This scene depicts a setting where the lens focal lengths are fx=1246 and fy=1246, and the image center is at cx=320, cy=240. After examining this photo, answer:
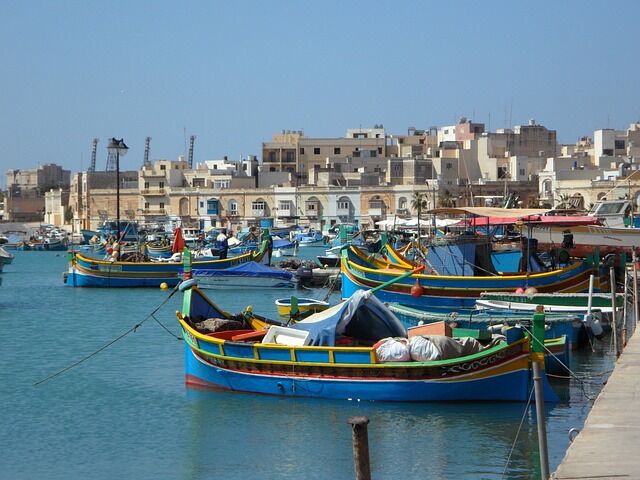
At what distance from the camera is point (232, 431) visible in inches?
715

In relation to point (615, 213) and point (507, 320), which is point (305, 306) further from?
point (615, 213)

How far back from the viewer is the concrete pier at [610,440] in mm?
10758

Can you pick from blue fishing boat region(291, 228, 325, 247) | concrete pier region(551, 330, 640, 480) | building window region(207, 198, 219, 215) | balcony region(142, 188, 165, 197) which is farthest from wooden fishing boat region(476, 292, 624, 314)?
balcony region(142, 188, 165, 197)

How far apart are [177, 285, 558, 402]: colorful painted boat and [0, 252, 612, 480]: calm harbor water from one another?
0.22 metres

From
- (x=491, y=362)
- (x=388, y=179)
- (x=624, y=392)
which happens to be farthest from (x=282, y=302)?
(x=388, y=179)

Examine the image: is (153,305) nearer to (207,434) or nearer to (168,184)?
(207,434)

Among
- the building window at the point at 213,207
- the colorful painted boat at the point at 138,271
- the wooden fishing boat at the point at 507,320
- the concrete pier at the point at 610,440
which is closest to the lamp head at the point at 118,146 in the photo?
the colorful painted boat at the point at 138,271

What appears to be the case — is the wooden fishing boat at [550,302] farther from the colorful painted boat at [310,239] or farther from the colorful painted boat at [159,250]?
the colorful painted boat at [310,239]

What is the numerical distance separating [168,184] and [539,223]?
78121mm

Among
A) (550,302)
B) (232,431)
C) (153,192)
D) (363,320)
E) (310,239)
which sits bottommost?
(310,239)

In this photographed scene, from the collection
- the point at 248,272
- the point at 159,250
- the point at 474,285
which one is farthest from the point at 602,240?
the point at 159,250

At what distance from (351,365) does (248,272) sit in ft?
92.9

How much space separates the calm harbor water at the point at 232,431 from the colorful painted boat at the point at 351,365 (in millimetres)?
216

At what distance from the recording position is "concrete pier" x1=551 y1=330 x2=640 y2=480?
1076 centimetres
